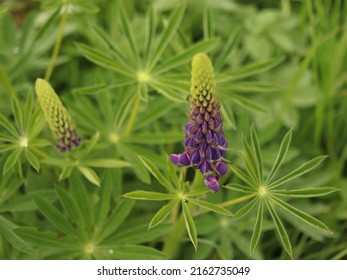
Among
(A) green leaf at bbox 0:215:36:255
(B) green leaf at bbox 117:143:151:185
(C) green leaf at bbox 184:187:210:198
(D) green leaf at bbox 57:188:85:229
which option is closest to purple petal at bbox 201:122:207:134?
(C) green leaf at bbox 184:187:210:198

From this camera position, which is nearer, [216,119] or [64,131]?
[216,119]

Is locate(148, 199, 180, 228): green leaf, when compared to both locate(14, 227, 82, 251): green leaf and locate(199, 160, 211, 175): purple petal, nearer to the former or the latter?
locate(199, 160, 211, 175): purple petal

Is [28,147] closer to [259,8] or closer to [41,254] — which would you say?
[41,254]

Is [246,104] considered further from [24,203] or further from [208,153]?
[24,203]

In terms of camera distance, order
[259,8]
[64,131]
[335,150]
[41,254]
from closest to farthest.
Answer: [64,131], [41,254], [335,150], [259,8]

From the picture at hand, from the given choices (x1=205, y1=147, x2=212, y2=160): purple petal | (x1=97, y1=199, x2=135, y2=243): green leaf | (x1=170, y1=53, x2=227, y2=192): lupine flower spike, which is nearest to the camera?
(x1=170, y1=53, x2=227, y2=192): lupine flower spike

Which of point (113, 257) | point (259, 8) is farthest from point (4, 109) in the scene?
point (259, 8)

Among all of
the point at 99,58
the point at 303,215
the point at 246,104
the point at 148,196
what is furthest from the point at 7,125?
the point at 303,215
